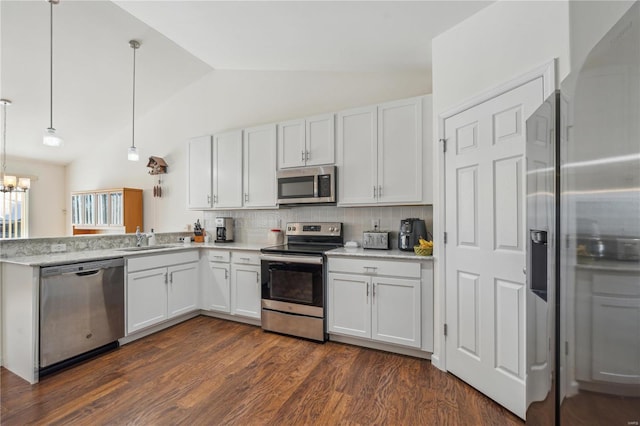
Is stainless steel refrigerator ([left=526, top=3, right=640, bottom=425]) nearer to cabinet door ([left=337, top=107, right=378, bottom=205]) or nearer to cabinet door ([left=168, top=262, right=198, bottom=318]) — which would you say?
cabinet door ([left=337, top=107, right=378, bottom=205])

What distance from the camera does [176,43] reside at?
334 cm

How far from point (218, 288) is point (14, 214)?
5306 mm

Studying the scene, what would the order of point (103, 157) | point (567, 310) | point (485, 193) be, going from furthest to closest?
point (103, 157) → point (485, 193) → point (567, 310)

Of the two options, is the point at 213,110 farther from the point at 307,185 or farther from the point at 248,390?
the point at 248,390

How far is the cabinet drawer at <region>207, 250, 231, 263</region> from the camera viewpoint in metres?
3.43

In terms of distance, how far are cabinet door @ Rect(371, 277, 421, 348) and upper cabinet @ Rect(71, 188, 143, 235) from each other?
4.27 m

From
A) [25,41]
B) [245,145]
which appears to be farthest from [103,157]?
[245,145]

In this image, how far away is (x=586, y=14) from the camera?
4.89 ft

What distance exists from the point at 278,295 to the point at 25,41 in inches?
148

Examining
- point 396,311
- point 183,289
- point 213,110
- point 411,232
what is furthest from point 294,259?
point 213,110

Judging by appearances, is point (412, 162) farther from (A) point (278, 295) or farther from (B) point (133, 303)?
(B) point (133, 303)

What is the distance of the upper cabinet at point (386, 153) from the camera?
265 centimetres

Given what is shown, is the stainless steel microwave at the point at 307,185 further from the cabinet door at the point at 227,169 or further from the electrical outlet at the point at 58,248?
the electrical outlet at the point at 58,248

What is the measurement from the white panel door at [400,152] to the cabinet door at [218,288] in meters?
2.01
